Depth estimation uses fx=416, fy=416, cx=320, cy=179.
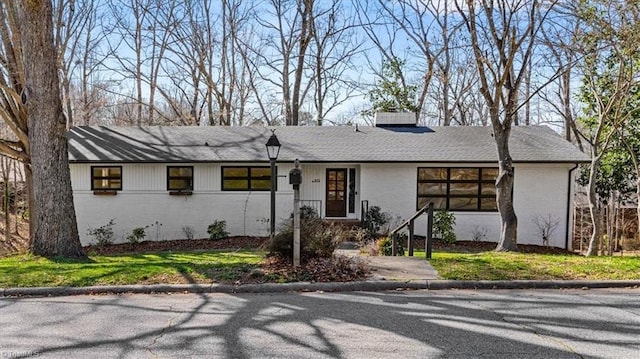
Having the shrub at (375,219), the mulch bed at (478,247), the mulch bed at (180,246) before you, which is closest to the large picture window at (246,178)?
the mulch bed at (180,246)

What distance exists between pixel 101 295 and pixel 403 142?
1149cm

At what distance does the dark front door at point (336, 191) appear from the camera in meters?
14.8

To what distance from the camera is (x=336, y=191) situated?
14836mm

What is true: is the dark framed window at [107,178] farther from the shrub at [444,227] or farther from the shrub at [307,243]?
the shrub at [444,227]

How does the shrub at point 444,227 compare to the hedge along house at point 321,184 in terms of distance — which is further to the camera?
the hedge along house at point 321,184

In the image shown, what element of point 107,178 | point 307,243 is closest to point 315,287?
point 307,243

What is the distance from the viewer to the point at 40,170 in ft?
28.7

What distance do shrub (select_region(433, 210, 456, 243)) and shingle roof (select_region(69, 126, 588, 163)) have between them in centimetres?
181

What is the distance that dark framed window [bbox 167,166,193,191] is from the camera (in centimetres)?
1429

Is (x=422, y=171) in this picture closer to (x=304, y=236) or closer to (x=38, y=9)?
(x=304, y=236)

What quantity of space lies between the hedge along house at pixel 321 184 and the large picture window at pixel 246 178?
3 centimetres

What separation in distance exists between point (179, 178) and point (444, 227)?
8979 millimetres

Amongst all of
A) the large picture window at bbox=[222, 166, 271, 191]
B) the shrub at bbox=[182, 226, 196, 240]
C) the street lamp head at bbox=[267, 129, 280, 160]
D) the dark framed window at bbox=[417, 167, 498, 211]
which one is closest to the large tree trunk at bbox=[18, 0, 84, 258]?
the street lamp head at bbox=[267, 129, 280, 160]

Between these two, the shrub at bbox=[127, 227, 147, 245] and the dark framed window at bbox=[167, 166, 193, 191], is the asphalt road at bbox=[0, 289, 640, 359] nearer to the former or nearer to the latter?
the shrub at bbox=[127, 227, 147, 245]
